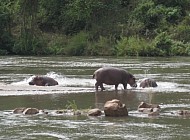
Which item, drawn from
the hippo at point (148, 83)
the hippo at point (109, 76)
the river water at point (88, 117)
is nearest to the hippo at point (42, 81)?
the river water at point (88, 117)

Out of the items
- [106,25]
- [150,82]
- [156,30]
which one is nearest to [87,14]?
[106,25]

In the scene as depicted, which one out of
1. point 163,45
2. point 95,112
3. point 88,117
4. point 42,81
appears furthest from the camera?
A: point 163,45

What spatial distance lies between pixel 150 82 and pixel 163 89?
1.00 m

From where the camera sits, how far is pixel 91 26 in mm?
60219

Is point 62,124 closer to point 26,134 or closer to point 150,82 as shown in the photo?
point 26,134

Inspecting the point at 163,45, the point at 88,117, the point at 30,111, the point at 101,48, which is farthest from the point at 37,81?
the point at 101,48

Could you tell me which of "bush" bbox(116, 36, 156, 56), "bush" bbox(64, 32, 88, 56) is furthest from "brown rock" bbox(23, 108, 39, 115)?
"bush" bbox(64, 32, 88, 56)

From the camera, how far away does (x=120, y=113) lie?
13.8 m

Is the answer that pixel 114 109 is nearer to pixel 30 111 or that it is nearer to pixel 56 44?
pixel 30 111

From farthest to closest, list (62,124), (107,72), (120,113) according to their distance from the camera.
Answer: (107,72) < (120,113) < (62,124)

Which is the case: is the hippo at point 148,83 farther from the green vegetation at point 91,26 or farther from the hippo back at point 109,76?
the green vegetation at point 91,26

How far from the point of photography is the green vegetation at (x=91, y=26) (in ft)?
178

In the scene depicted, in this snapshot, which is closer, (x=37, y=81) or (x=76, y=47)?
(x=37, y=81)

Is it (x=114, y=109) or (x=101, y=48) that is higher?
(x=101, y=48)
